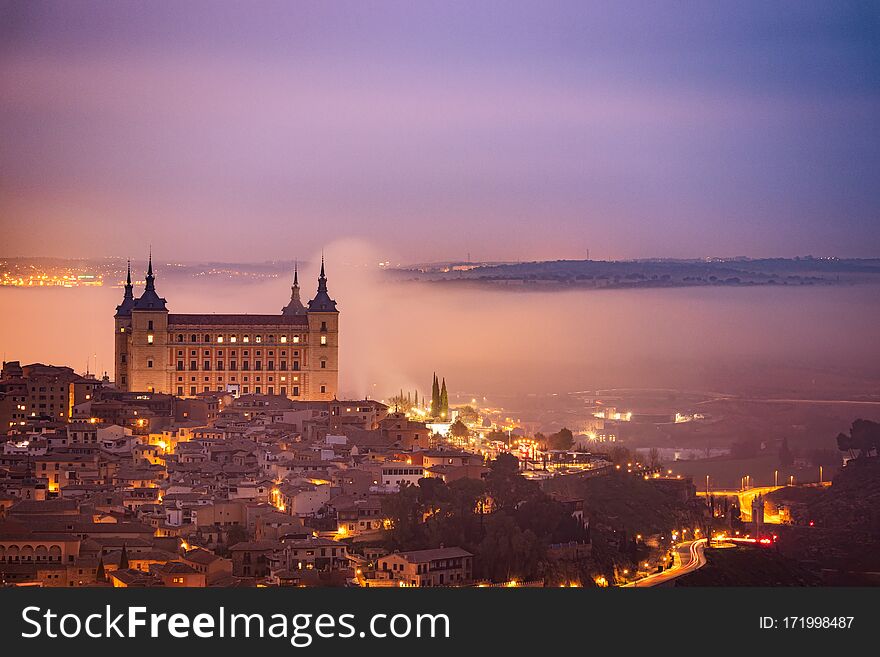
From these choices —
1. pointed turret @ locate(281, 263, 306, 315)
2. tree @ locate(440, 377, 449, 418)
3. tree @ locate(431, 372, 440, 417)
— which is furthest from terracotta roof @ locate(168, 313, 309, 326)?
tree @ locate(440, 377, 449, 418)

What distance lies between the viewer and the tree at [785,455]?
97.2 ft

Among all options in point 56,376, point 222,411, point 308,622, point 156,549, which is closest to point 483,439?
point 222,411

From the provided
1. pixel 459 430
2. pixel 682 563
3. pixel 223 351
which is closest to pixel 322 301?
pixel 223 351

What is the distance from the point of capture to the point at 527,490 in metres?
21.3

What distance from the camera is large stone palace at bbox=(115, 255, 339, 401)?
30594mm

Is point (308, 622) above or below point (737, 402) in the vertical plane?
below

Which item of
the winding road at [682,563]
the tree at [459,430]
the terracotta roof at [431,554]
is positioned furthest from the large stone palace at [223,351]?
the terracotta roof at [431,554]

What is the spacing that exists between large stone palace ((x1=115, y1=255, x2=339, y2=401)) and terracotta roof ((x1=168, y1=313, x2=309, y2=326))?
0.6 inches

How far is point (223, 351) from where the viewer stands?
31.0m

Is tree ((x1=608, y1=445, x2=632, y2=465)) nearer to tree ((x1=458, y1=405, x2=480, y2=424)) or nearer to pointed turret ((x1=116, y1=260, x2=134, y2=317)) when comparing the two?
tree ((x1=458, y1=405, x2=480, y2=424))

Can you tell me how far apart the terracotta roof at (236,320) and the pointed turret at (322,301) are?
0.24 m

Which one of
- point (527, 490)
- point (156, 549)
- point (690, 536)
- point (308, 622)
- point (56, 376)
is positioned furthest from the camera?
point (56, 376)

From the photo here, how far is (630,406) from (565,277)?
2.11 metres

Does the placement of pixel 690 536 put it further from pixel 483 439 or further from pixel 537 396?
pixel 537 396
